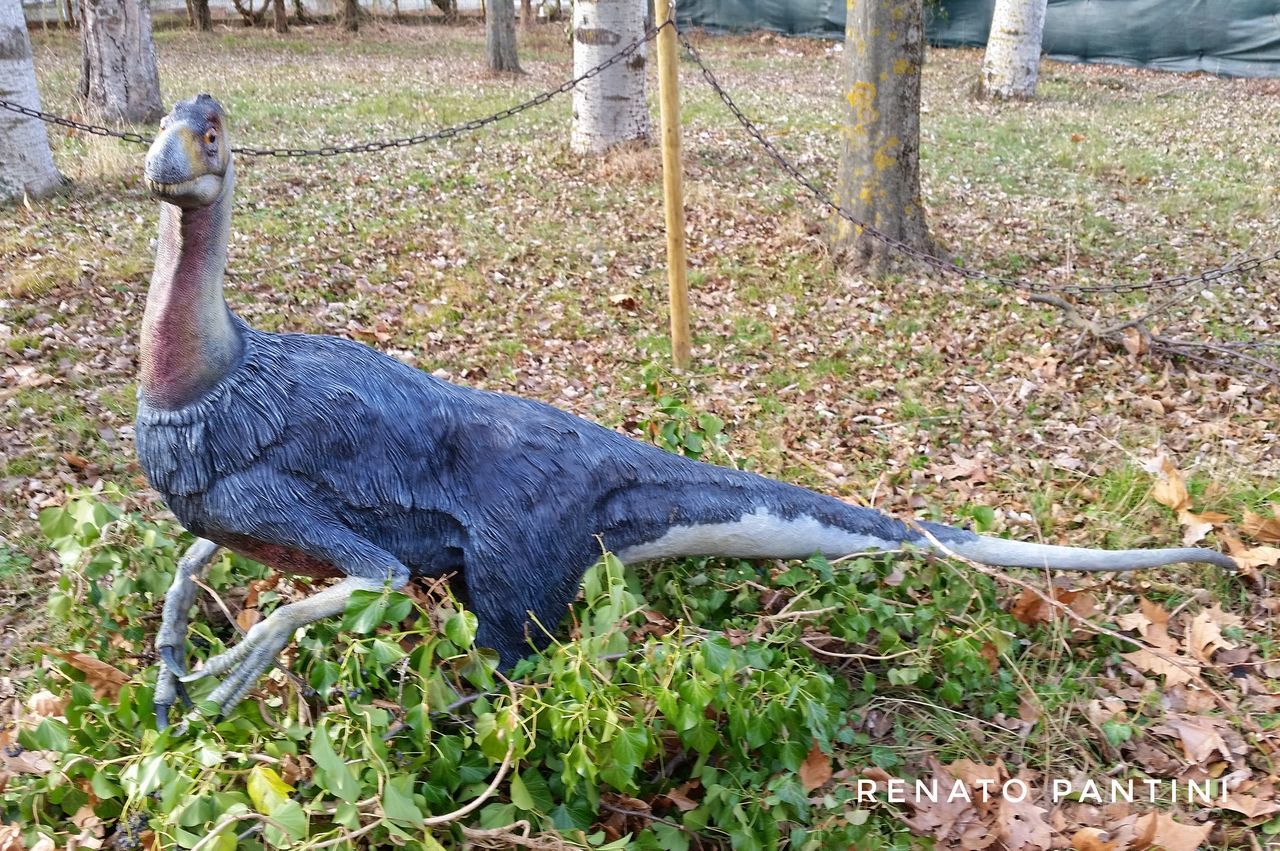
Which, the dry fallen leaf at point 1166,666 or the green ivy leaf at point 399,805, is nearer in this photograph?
the green ivy leaf at point 399,805

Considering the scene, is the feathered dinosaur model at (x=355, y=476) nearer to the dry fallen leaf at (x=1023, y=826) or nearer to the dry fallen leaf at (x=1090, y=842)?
the dry fallen leaf at (x=1023, y=826)

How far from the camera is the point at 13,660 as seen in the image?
3.28 metres

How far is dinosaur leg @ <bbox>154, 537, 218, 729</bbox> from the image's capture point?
260 cm

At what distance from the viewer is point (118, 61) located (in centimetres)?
877

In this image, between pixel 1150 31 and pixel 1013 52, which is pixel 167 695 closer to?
pixel 1013 52

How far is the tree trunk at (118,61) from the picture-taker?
8.70 metres

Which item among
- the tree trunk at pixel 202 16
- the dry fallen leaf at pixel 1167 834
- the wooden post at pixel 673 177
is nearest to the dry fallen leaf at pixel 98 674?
the dry fallen leaf at pixel 1167 834

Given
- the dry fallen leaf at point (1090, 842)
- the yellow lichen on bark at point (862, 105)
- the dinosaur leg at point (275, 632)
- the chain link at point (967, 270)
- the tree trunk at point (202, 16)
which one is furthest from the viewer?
the tree trunk at point (202, 16)

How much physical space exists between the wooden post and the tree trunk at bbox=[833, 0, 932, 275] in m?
1.54

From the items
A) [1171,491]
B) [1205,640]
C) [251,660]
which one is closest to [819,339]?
[1171,491]

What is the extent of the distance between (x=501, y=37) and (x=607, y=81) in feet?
19.7

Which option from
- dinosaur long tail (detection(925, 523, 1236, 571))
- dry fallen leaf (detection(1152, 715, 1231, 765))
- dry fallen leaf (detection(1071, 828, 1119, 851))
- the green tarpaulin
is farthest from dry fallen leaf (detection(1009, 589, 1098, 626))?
the green tarpaulin

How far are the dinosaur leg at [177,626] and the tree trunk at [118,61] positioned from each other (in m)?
7.68

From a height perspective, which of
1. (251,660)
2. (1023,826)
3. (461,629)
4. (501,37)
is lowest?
(1023,826)
